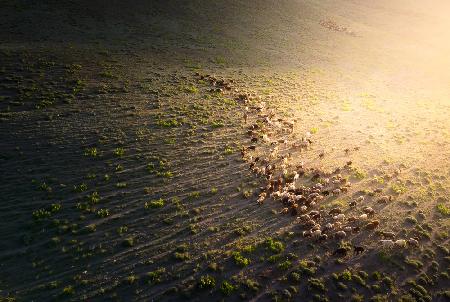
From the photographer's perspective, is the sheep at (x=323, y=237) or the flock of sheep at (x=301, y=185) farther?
the flock of sheep at (x=301, y=185)

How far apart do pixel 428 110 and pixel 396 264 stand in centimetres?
3290

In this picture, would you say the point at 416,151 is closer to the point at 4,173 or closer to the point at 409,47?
the point at 4,173

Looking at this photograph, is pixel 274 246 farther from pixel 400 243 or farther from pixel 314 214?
pixel 400 243

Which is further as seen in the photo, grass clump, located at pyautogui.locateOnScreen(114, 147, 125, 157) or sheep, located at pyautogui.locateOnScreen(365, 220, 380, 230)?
grass clump, located at pyautogui.locateOnScreen(114, 147, 125, 157)

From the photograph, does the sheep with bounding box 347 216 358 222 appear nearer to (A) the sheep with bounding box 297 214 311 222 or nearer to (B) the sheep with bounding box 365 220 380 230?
(B) the sheep with bounding box 365 220 380 230

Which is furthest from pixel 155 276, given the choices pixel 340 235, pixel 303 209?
pixel 340 235

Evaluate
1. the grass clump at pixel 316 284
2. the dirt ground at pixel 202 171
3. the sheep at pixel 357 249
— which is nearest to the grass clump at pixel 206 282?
the dirt ground at pixel 202 171

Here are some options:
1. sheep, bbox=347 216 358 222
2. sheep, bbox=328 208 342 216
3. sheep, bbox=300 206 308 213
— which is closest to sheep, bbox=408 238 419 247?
sheep, bbox=347 216 358 222

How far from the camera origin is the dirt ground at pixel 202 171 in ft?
59.9

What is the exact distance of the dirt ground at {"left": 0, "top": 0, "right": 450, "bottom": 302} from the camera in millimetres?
18266

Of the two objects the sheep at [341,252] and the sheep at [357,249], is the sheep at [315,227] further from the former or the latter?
the sheep at [357,249]

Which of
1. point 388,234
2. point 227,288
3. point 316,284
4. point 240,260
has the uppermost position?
point 388,234

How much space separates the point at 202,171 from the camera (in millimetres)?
26297

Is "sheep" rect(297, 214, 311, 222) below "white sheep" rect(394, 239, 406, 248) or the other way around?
the other way around
